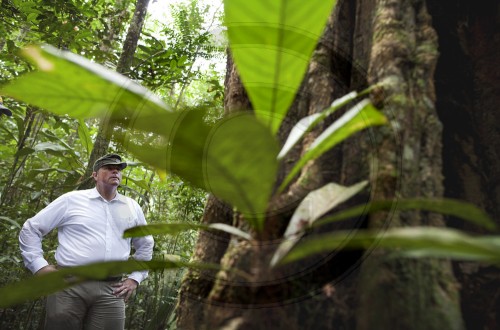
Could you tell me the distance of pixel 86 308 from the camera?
2.22m

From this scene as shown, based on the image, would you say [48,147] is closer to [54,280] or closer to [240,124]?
[54,280]

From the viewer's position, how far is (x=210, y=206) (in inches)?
37.6

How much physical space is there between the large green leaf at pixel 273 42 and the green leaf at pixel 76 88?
17 cm

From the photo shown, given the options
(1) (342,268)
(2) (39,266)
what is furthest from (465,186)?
(2) (39,266)

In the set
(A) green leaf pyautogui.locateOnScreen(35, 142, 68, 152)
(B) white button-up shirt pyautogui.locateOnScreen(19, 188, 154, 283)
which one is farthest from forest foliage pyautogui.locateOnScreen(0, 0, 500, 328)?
(A) green leaf pyautogui.locateOnScreen(35, 142, 68, 152)

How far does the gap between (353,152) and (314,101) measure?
158mm

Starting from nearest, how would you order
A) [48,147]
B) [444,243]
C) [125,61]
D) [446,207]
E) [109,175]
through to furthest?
[444,243] → [446,207] → [109,175] → [48,147] → [125,61]

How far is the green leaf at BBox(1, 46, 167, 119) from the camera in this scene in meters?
0.64

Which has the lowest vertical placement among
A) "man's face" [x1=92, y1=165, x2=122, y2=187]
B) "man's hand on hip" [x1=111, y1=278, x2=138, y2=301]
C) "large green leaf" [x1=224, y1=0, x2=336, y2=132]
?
"man's hand on hip" [x1=111, y1=278, x2=138, y2=301]

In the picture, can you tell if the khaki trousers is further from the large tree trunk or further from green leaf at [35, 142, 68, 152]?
the large tree trunk

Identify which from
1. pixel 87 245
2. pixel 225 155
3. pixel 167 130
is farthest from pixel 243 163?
pixel 87 245

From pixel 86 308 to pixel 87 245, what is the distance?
356 millimetres

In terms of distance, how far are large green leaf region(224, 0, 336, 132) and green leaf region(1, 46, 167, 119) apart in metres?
0.17

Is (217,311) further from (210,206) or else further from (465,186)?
(465,186)
